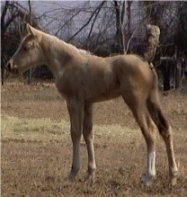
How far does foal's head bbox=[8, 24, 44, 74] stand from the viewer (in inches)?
303

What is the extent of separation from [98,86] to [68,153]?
3.36m

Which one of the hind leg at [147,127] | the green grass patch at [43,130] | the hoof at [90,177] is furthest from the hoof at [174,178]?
the green grass patch at [43,130]

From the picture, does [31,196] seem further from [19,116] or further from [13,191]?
[19,116]

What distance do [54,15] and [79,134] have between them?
15.9m

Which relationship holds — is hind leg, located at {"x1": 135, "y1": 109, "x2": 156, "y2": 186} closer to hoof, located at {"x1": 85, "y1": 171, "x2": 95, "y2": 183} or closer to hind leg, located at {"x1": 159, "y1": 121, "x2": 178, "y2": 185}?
hind leg, located at {"x1": 159, "y1": 121, "x2": 178, "y2": 185}

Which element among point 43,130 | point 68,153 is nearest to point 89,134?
point 68,153

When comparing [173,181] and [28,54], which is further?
[28,54]

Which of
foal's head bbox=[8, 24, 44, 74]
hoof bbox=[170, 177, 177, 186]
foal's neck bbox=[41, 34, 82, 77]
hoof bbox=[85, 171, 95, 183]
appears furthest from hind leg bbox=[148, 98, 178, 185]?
foal's head bbox=[8, 24, 44, 74]

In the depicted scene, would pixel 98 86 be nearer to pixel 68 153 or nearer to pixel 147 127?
pixel 147 127

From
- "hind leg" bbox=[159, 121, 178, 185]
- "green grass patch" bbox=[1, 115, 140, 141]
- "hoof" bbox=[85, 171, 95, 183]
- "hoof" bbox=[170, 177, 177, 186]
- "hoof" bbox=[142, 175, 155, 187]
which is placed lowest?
"green grass patch" bbox=[1, 115, 140, 141]

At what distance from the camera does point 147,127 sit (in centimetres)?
720

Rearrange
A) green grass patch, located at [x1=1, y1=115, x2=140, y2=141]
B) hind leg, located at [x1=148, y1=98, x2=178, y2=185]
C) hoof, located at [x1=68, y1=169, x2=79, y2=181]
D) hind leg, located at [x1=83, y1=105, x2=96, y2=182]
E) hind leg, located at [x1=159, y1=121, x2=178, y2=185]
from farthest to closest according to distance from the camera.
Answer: green grass patch, located at [x1=1, y1=115, x2=140, y2=141] < hind leg, located at [x1=83, y1=105, x2=96, y2=182] < hoof, located at [x1=68, y1=169, x2=79, y2=181] < hind leg, located at [x1=148, y1=98, x2=178, y2=185] < hind leg, located at [x1=159, y1=121, x2=178, y2=185]

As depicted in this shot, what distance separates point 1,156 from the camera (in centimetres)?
963

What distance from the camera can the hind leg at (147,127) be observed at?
23.1 feet
